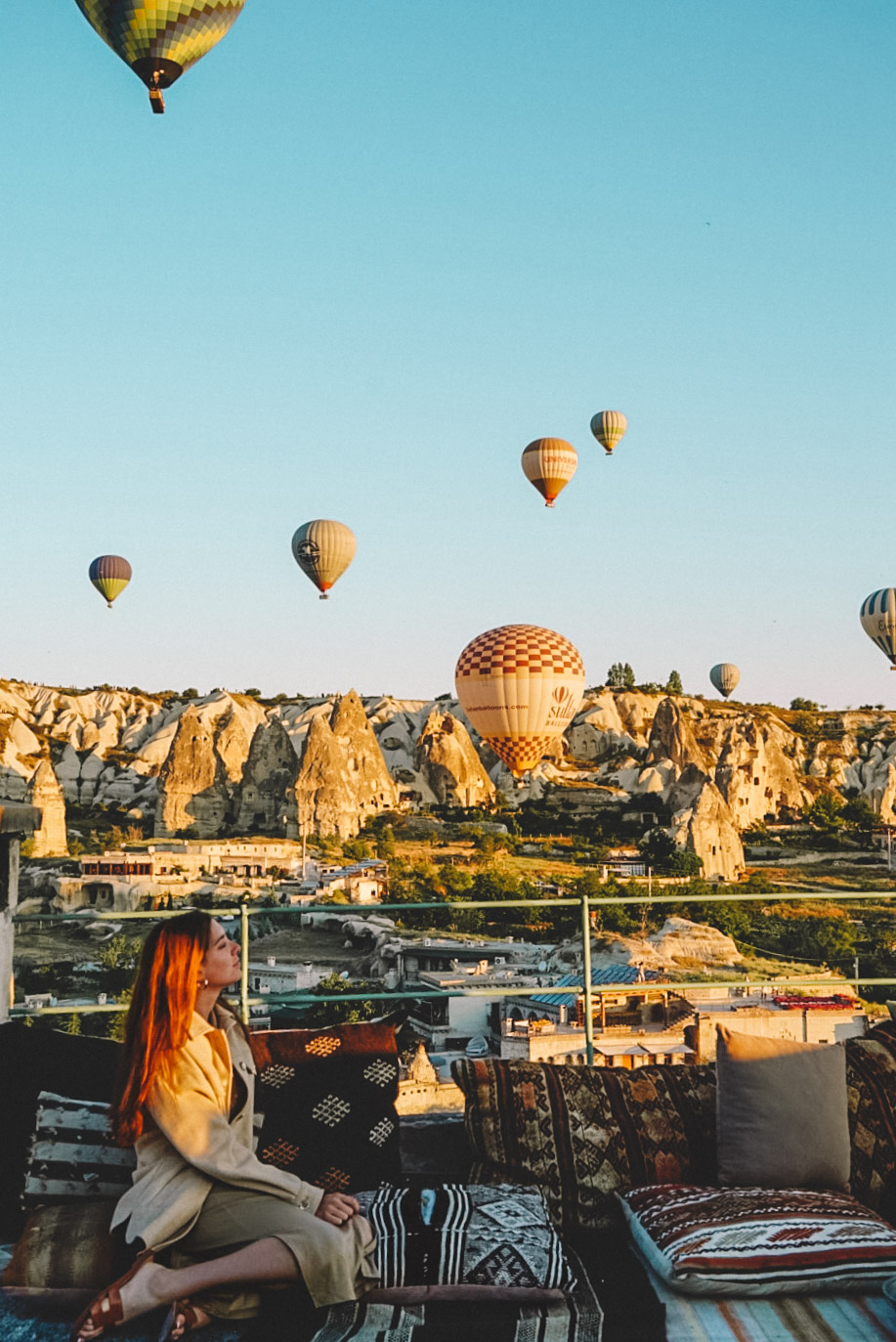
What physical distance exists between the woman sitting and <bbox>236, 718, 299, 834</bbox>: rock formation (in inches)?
2250

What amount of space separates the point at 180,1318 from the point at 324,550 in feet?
90.6

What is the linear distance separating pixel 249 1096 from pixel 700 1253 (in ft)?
→ 3.48

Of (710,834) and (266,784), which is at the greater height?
(266,784)

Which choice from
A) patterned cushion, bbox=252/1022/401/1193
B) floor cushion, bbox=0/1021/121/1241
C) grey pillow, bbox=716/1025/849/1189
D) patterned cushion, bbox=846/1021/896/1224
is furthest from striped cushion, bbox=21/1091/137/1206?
patterned cushion, bbox=846/1021/896/1224

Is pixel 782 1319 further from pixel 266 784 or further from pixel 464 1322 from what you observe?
pixel 266 784

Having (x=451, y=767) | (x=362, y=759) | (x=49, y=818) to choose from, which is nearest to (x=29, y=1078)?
(x=49, y=818)

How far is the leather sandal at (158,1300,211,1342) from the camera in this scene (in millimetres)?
2438

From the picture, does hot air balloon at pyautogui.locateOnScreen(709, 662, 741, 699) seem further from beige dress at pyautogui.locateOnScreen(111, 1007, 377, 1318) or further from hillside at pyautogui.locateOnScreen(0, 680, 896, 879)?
beige dress at pyautogui.locateOnScreen(111, 1007, 377, 1318)

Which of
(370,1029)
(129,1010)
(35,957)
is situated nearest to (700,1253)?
(370,1029)

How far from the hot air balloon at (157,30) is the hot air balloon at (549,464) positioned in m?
14.6

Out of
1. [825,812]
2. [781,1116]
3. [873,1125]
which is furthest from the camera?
[825,812]

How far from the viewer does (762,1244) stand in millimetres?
2783

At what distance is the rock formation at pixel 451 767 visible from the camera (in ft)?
206

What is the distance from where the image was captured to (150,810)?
65.2 meters
